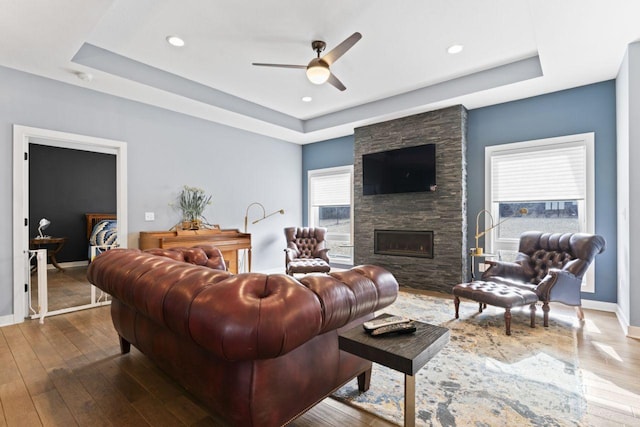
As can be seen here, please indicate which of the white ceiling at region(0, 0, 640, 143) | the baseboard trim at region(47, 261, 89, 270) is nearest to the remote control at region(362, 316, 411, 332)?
the white ceiling at region(0, 0, 640, 143)

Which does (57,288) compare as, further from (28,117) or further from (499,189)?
(499,189)

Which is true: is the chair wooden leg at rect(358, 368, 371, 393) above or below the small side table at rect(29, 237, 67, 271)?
below

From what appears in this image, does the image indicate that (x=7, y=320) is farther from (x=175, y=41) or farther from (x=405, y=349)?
(x=405, y=349)

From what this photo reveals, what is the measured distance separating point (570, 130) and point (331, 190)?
405 centimetres

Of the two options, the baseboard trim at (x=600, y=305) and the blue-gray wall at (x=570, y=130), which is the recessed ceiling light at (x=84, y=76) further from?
the baseboard trim at (x=600, y=305)

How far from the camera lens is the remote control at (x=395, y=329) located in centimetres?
149

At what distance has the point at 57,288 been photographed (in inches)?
193

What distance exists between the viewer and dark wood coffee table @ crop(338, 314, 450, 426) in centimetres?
A: 129

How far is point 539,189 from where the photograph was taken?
14.1 feet

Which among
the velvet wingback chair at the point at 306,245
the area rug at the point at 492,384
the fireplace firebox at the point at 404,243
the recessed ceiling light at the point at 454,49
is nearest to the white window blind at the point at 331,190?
the velvet wingback chair at the point at 306,245

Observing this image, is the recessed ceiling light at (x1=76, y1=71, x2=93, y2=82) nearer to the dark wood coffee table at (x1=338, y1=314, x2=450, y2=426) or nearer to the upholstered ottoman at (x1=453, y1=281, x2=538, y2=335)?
the dark wood coffee table at (x1=338, y1=314, x2=450, y2=426)

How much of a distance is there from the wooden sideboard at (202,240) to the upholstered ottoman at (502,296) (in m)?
3.36

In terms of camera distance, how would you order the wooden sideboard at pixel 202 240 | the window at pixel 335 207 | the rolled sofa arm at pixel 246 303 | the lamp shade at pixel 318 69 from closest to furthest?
the rolled sofa arm at pixel 246 303, the lamp shade at pixel 318 69, the wooden sideboard at pixel 202 240, the window at pixel 335 207

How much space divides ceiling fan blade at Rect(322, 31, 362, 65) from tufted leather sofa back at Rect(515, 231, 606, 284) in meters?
3.23
